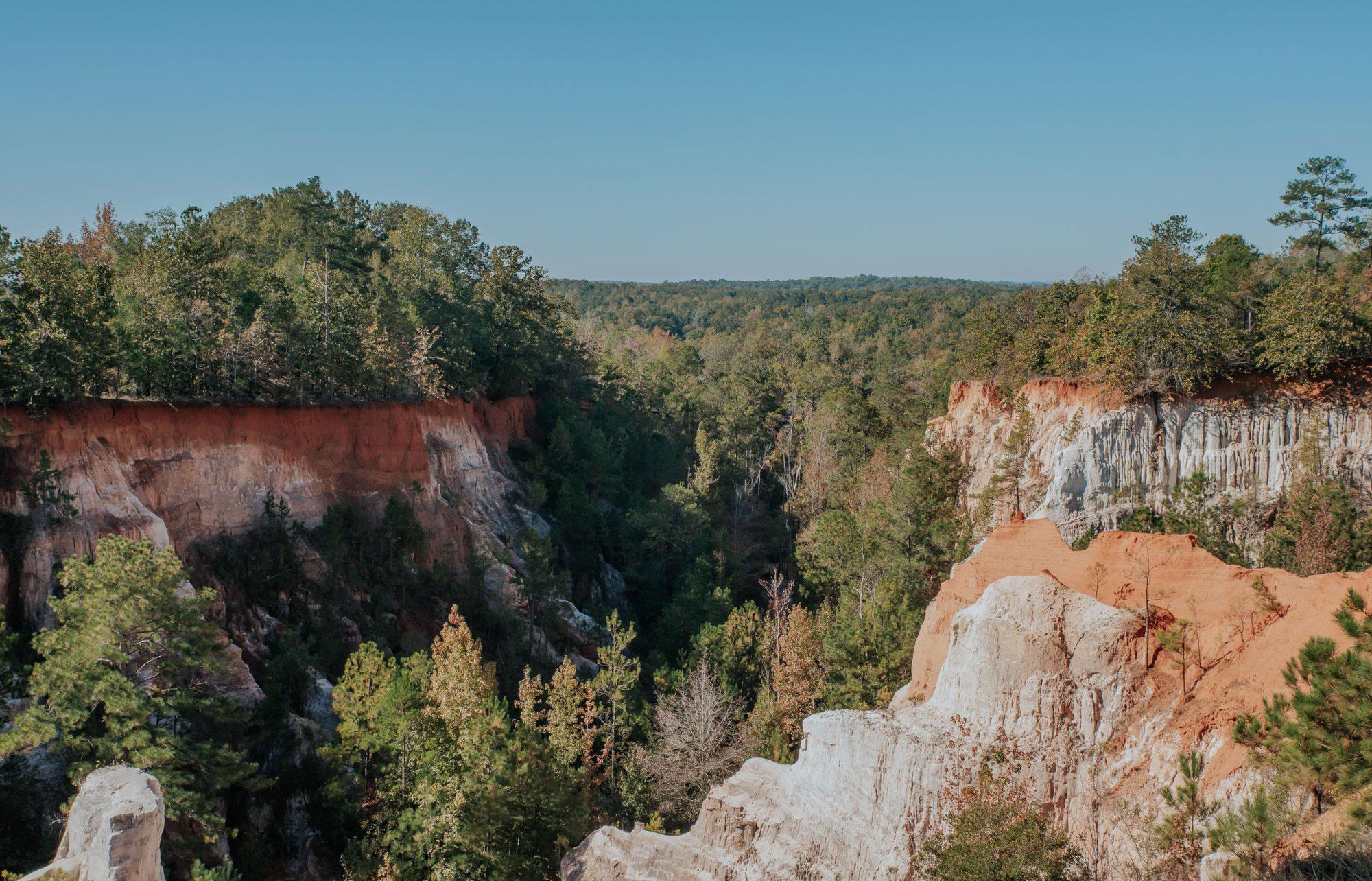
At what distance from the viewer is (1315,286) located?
28.8m

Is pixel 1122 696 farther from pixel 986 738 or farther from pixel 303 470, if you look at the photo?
pixel 303 470

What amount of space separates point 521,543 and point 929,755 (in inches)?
954

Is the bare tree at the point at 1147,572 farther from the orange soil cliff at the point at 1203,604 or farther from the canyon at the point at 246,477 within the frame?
the canyon at the point at 246,477

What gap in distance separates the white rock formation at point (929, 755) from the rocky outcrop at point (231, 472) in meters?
14.4

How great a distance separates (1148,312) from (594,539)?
26786 millimetres

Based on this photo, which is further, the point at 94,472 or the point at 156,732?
the point at 94,472

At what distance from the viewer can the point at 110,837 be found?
11781 mm

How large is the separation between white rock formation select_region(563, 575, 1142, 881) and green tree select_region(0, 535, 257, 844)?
7834 mm

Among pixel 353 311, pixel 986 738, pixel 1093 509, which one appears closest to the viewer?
pixel 986 738

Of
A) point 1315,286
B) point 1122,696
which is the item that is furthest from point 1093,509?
point 1122,696

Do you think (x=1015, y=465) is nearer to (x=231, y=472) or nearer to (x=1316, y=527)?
(x=1316, y=527)

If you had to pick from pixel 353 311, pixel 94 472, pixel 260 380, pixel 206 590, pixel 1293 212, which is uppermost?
pixel 1293 212

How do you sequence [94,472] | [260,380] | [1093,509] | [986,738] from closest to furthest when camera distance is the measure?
1. [986,738]
2. [94,472]
3. [260,380]
4. [1093,509]

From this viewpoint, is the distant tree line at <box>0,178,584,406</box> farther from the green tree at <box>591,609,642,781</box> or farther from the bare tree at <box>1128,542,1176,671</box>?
the bare tree at <box>1128,542,1176,671</box>
